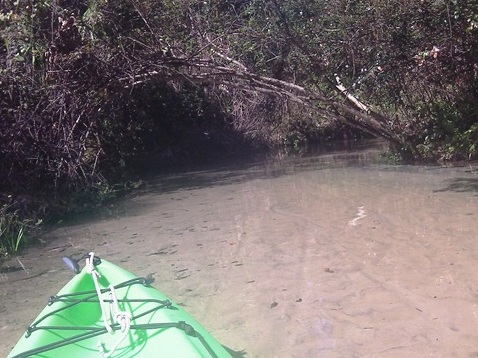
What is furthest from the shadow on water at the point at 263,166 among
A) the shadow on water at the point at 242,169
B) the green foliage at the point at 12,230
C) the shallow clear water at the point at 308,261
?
the green foliage at the point at 12,230

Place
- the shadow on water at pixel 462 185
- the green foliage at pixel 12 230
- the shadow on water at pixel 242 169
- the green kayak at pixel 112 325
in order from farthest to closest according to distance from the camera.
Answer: the shadow on water at pixel 242 169, the shadow on water at pixel 462 185, the green foliage at pixel 12 230, the green kayak at pixel 112 325

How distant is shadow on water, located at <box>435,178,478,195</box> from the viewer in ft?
30.3

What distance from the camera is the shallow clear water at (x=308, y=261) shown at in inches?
180

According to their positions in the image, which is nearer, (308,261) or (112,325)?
(112,325)

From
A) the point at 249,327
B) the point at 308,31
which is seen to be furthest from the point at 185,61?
the point at 249,327

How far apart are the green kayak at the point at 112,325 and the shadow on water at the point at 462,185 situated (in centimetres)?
650

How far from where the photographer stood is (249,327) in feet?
16.0

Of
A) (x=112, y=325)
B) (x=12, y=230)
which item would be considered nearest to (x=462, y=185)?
(x=12, y=230)

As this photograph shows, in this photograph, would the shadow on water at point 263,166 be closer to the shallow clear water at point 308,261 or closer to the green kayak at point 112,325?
the shallow clear water at point 308,261

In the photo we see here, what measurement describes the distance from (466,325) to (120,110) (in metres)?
12.3

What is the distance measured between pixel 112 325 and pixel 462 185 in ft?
24.6

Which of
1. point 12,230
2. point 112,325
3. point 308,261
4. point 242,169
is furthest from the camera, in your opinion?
point 242,169

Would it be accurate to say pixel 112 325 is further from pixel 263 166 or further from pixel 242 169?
pixel 263 166

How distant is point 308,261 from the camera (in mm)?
6516
